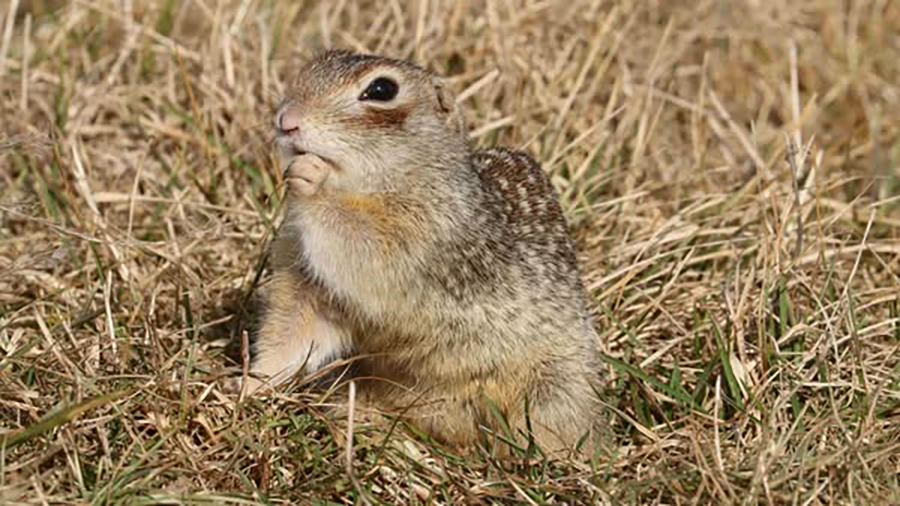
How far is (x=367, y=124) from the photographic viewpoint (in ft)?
11.4

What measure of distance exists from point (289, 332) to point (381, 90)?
80 cm

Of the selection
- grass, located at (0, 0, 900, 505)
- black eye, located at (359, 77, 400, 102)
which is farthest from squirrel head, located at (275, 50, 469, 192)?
grass, located at (0, 0, 900, 505)

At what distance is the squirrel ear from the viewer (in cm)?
381

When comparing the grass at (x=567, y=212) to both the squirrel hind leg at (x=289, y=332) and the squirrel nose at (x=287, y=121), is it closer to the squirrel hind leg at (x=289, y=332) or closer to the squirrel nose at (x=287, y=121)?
the squirrel hind leg at (x=289, y=332)

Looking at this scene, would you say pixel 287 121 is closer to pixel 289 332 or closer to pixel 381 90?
pixel 381 90

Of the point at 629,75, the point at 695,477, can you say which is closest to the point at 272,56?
the point at 629,75

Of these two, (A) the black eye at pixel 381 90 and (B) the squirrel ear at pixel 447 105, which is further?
(B) the squirrel ear at pixel 447 105

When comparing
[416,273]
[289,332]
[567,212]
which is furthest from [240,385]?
[567,212]

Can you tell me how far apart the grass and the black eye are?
73 centimetres

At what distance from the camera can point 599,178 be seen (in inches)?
207

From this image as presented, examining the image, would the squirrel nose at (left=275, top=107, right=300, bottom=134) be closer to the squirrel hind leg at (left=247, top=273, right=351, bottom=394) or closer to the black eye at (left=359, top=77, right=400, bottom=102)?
the black eye at (left=359, top=77, right=400, bottom=102)

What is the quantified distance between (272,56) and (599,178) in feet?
5.54

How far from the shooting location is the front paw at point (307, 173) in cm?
341

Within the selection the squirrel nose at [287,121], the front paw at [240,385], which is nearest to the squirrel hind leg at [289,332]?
the front paw at [240,385]
